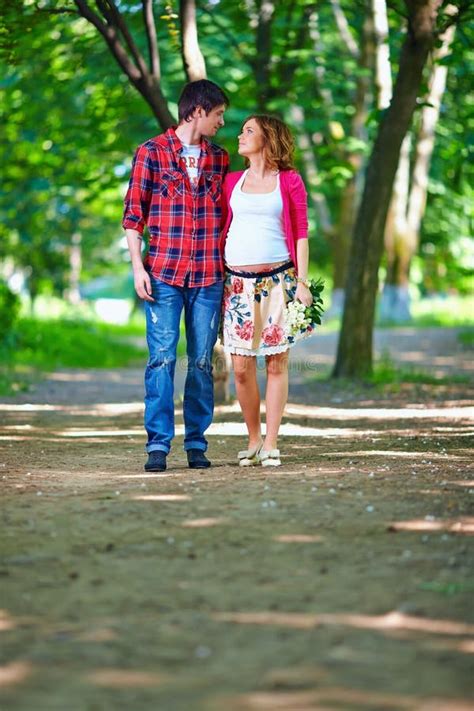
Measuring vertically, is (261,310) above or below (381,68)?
below

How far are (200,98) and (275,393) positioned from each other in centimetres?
179

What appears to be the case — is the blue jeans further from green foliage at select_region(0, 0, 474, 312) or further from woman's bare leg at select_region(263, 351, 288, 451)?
green foliage at select_region(0, 0, 474, 312)

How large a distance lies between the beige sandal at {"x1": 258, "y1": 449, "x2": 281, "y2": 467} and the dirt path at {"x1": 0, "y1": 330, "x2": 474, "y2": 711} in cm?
21

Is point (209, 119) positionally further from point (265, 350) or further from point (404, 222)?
point (404, 222)

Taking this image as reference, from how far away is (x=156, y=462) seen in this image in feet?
23.9

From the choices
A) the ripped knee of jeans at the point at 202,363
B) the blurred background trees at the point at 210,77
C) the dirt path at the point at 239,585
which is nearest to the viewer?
the dirt path at the point at 239,585

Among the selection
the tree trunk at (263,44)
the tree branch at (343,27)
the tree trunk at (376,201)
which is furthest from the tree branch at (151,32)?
the tree branch at (343,27)

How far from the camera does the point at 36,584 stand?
14.7 ft

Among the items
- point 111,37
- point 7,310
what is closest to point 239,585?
point 111,37

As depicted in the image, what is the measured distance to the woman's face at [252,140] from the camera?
7.16 meters

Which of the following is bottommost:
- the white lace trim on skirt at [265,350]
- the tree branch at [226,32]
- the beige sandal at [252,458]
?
the beige sandal at [252,458]

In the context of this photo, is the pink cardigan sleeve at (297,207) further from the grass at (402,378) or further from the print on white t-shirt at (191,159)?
the grass at (402,378)

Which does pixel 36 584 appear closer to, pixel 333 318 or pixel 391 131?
pixel 391 131

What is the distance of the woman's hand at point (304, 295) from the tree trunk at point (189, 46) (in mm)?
4970
